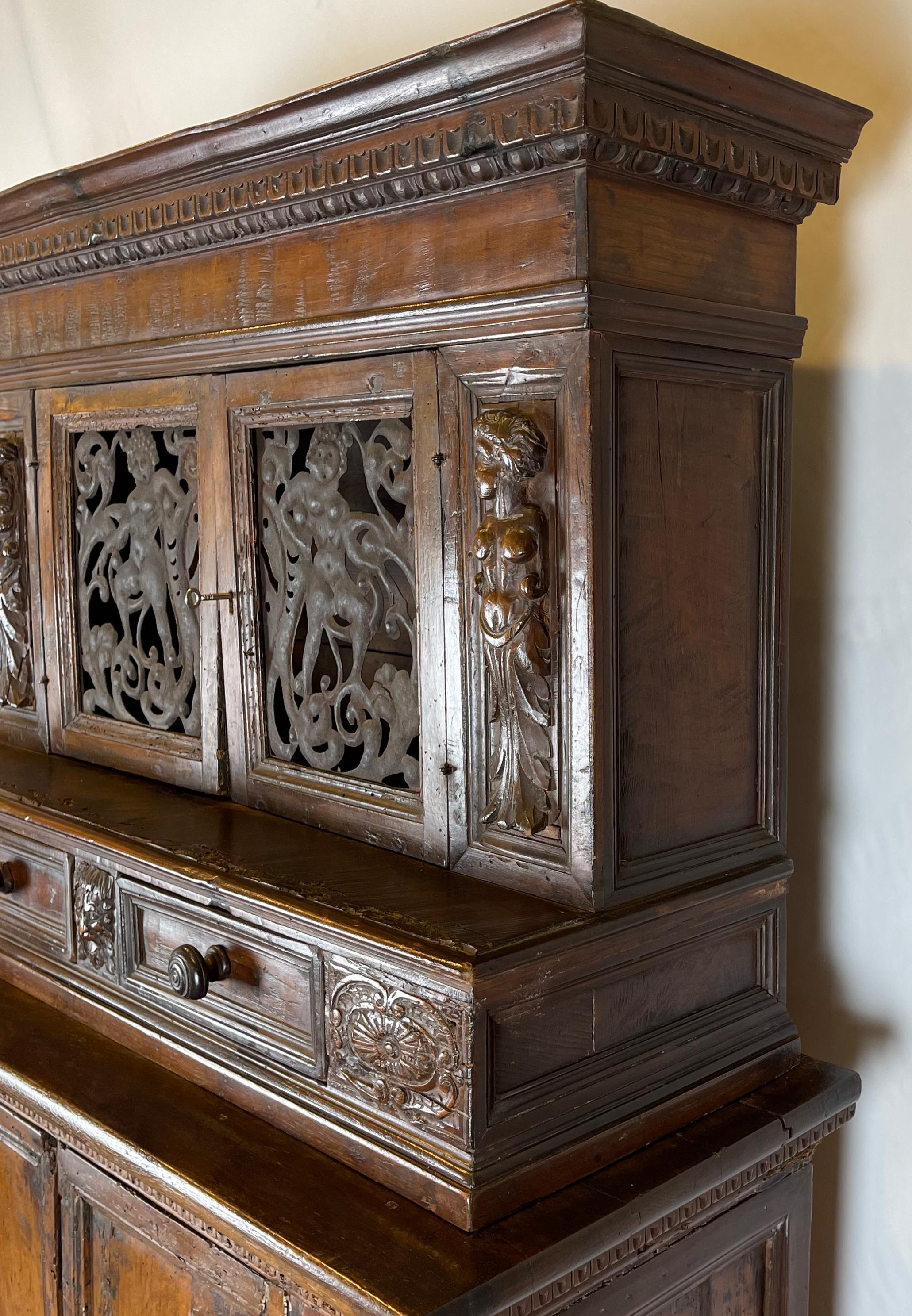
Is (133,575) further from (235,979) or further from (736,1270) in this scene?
(736,1270)

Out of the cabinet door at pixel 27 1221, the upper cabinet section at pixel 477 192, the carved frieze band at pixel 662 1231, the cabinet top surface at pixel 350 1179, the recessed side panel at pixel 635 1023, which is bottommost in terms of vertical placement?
the cabinet door at pixel 27 1221

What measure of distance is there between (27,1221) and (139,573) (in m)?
0.89

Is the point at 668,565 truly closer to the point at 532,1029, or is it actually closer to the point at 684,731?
the point at 684,731

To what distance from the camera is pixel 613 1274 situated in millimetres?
1232

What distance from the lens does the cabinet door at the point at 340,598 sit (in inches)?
55.1

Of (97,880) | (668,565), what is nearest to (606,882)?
(668,565)

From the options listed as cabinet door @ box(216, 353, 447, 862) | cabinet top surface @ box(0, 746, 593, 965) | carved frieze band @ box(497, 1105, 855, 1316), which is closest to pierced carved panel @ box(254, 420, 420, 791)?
cabinet door @ box(216, 353, 447, 862)

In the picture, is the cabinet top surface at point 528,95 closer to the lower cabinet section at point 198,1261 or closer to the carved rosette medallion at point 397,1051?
the carved rosette medallion at point 397,1051

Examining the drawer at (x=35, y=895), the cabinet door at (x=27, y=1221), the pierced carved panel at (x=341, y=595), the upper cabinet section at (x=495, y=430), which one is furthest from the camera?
the drawer at (x=35, y=895)

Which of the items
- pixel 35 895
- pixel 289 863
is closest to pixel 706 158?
pixel 289 863

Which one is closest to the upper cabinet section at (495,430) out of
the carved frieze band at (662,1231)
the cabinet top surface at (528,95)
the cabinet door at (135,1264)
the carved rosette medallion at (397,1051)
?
the cabinet top surface at (528,95)

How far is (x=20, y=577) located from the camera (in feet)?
6.83

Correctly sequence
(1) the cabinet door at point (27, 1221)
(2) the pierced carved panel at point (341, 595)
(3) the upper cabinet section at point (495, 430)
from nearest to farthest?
(3) the upper cabinet section at point (495, 430), (2) the pierced carved panel at point (341, 595), (1) the cabinet door at point (27, 1221)

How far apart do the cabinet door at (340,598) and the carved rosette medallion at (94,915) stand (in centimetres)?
21
